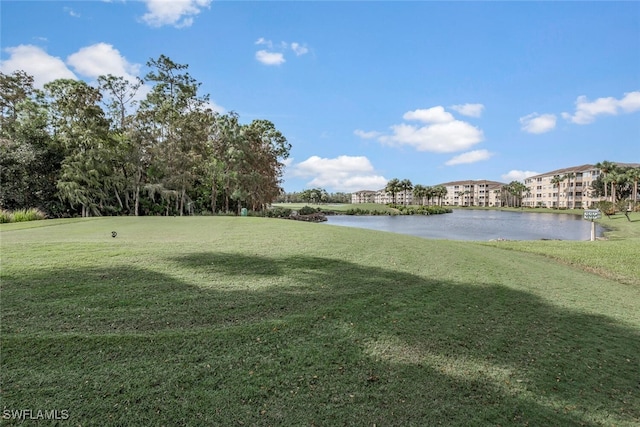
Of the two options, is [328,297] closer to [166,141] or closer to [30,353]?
[30,353]

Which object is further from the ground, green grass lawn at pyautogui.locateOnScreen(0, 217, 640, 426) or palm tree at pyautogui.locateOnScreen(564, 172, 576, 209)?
palm tree at pyautogui.locateOnScreen(564, 172, 576, 209)

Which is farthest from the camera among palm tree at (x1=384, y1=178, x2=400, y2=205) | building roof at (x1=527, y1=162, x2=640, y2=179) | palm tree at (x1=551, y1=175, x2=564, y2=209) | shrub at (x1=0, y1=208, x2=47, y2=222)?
palm tree at (x1=384, y1=178, x2=400, y2=205)

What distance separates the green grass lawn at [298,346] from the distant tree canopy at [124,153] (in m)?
20.5

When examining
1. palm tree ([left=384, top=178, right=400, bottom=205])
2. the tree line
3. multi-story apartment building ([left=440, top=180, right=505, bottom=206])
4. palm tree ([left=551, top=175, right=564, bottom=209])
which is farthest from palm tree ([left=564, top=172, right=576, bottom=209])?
the tree line

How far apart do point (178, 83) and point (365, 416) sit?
35.4 m

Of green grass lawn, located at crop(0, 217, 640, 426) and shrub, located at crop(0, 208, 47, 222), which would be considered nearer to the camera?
green grass lawn, located at crop(0, 217, 640, 426)

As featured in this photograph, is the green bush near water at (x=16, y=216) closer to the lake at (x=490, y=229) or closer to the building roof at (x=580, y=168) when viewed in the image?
the lake at (x=490, y=229)

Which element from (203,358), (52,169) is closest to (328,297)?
(203,358)

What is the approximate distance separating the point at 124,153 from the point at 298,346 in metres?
28.0

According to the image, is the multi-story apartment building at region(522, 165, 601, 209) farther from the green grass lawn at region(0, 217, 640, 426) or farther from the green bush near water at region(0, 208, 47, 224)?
the green bush near water at region(0, 208, 47, 224)

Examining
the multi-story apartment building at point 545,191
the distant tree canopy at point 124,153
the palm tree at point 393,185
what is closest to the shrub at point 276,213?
the distant tree canopy at point 124,153

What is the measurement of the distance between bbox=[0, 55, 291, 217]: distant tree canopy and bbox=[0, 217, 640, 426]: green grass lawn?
2049cm

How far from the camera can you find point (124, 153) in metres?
26.1

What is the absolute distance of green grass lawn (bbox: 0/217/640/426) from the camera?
2.57 meters
